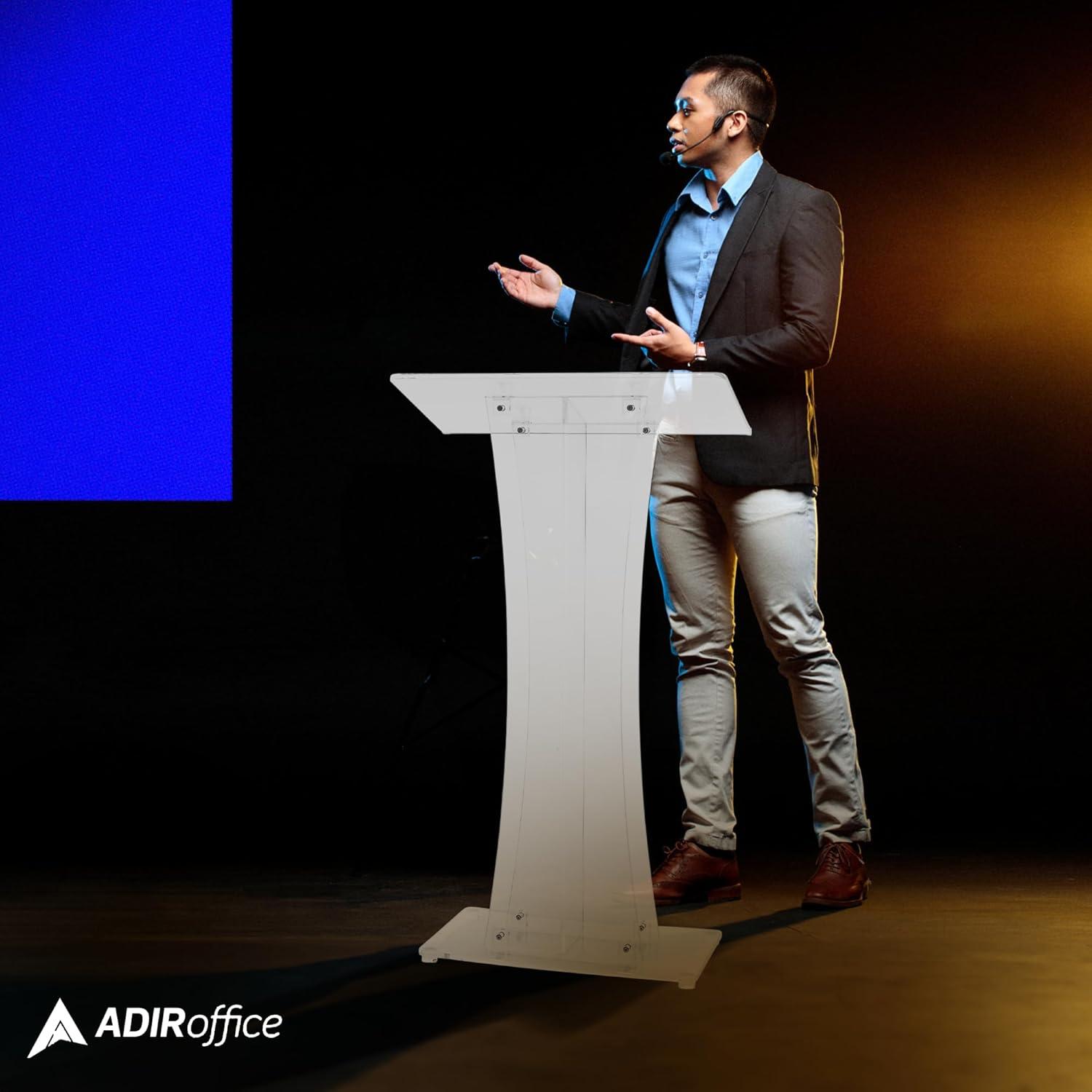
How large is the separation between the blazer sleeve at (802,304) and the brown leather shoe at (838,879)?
2.65ft

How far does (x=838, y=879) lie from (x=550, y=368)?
1885mm

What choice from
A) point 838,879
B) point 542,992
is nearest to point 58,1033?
point 542,992

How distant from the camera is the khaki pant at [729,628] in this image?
216 centimetres

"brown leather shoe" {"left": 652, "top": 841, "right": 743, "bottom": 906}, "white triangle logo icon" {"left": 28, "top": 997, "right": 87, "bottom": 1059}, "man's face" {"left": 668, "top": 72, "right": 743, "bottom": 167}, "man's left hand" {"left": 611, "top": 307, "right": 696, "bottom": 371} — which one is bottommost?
"brown leather shoe" {"left": 652, "top": 841, "right": 743, "bottom": 906}

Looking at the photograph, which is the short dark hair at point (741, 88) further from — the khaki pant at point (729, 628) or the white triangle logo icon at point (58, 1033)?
the white triangle logo icon at point (58, 1033)

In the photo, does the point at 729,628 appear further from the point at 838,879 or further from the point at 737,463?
the point at 838,879

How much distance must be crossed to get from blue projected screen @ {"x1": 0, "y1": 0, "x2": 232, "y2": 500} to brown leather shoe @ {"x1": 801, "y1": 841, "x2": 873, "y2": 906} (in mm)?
2024

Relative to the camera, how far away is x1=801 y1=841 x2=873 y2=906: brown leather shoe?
6.97 feet

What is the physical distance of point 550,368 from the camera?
11.9 ft

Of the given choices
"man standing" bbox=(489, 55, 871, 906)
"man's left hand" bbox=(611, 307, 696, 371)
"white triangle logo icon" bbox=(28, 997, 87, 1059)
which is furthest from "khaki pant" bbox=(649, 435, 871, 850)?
"white triangle logo icon" bbox=(28, 997, 87, 1059)

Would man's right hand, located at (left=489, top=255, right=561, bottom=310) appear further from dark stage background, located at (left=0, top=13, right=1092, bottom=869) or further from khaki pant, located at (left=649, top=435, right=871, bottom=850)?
dark stage background, located at (left=0, top=13, right=1092, bottom=869)

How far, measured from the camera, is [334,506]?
12.7 feet

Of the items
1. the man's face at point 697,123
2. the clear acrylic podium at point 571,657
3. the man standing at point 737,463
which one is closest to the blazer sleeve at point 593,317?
the man standing at point 737,463

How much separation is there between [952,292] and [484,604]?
1.58m
